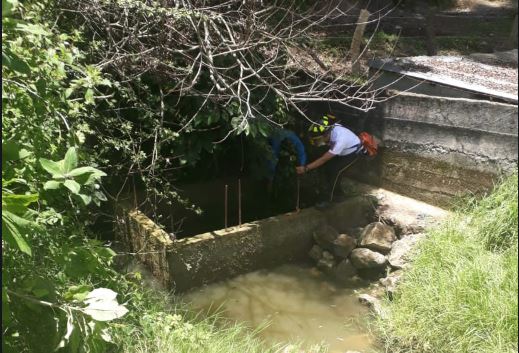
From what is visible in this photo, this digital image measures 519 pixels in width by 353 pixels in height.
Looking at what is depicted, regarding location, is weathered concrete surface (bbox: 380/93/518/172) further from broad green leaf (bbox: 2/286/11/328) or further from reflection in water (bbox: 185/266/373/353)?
broad green leaf (bbox: 2/286/11/328)

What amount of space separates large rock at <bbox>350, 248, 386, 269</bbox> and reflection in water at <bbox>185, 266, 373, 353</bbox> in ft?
1.01

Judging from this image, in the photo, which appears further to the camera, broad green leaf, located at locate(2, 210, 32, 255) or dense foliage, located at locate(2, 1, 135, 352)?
dense foliage, located at locate(2, 1, 135, 352)

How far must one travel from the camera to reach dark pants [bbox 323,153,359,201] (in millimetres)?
5668

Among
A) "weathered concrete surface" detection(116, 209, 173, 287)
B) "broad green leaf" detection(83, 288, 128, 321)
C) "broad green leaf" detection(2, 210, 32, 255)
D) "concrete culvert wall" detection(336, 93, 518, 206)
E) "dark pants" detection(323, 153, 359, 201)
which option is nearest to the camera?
"broad green leaf" detection(2, 210, 32, 255)

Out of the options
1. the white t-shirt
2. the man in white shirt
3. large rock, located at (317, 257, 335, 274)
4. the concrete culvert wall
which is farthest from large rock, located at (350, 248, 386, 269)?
the white t-shirt

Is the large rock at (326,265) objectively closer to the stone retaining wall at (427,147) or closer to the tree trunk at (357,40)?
the stone retaining wall at (427,147)

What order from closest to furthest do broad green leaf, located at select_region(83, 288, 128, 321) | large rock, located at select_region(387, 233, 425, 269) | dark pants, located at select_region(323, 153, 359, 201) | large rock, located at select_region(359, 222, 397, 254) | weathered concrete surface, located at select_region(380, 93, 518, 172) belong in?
broad green leaf, located at select_region(83, 288, 128, 321) → weathered concrete surface, located at select_region(380, 93, 518, 172) → large rock, located at select_region(387, 233, 425, 269) → large rock, located at select_region(359, 222, 397, 254) → dark pants, located at select_region(323, 153, 359, 201)

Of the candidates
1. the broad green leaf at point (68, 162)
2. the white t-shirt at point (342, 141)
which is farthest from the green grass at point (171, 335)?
the white t-shirt at point (342, 141)

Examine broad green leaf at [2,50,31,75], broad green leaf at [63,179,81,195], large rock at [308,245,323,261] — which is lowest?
large rock at [308,245,323,261]

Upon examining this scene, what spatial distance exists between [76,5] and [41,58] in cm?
206

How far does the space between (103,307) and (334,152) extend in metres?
3.75

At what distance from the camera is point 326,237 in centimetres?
525

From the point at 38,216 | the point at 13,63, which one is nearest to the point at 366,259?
the point at 38,216

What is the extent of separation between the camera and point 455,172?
4.73 meters
